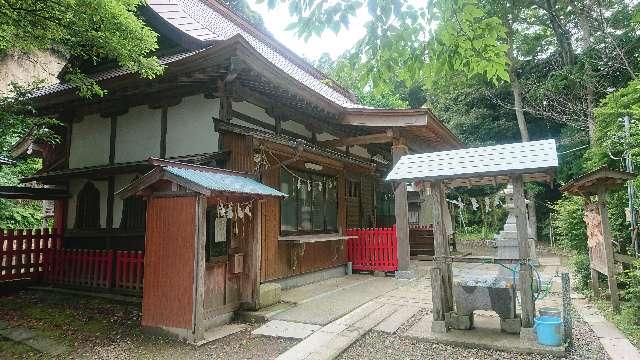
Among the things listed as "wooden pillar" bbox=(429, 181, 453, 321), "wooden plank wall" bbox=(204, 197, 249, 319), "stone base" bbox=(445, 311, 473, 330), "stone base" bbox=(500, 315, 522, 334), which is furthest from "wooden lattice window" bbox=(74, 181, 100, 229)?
"stone base" bbox=(500, 315, 522, 334)

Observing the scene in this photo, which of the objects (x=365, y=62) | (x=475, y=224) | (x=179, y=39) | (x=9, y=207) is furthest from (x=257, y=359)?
(x=475, y=224)

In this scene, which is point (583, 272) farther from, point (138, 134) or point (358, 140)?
point (138, 134)

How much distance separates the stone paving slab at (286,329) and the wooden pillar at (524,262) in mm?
3098

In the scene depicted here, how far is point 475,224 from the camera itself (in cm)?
2898

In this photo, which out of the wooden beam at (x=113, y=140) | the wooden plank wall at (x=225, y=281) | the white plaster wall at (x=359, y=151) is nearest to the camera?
the wooden plank wall at (x=225, y=281)

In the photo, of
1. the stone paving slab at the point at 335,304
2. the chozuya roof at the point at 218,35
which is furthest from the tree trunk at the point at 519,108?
the stone paving slab at the point at 335,304

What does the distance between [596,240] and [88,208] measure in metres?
11.4

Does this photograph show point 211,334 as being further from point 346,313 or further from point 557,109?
point 557,109

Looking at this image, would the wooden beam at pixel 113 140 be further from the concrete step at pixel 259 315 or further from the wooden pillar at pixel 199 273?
the concrete step at pixel 259 315

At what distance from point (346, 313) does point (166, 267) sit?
3.21 metres

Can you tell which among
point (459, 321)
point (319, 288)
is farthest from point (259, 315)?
point (459, 321)

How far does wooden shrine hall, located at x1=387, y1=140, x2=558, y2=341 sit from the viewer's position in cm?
541

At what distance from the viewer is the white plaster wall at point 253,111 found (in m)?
8.12

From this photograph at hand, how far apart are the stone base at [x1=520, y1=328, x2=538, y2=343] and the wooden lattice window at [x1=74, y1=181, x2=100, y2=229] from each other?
29.9 feet
